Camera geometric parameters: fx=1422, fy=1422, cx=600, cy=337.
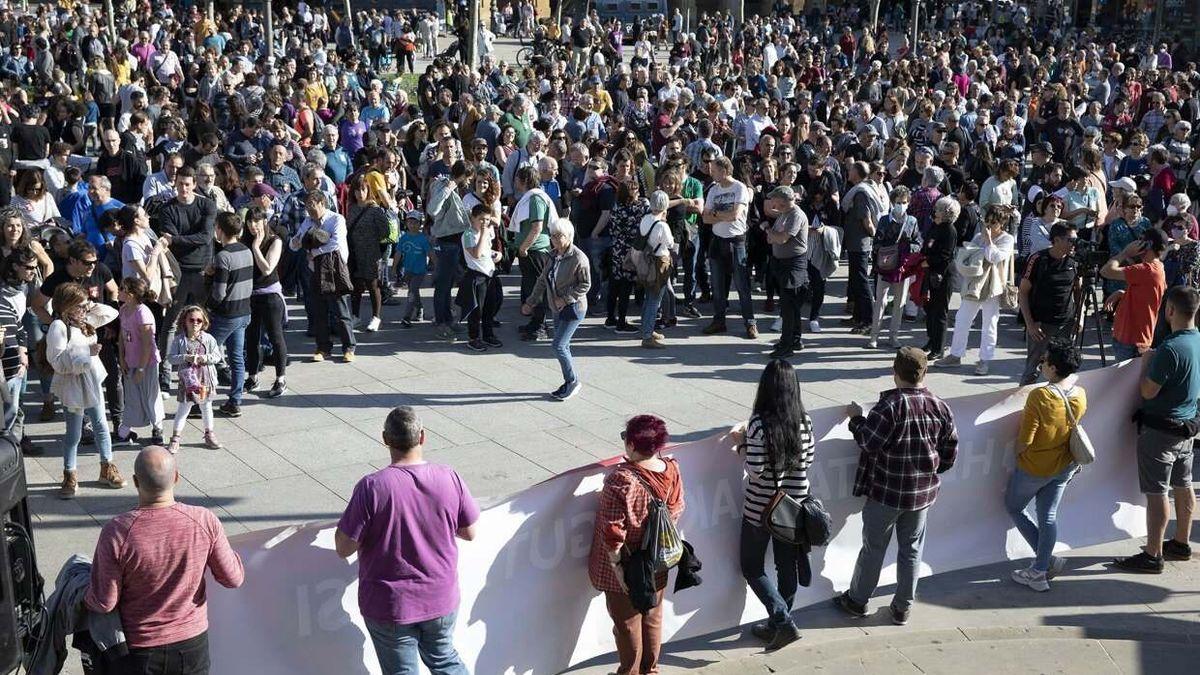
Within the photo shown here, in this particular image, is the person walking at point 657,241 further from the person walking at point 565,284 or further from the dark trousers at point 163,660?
the dark trousers at point 163,660

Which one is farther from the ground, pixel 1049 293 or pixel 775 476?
pixel 1049 293

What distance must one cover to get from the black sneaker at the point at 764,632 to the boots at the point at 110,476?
14.1 feet

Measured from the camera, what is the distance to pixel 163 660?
5496mm

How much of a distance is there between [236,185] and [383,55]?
22.9 meters

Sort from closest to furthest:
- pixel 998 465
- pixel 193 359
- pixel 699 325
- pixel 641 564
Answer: pixel 641 564 → pixel 998 465 → pixel 193 359 → pixel 699 325

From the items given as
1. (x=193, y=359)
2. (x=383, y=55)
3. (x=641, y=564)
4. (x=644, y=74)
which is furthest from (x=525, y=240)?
(x=383, y=55)

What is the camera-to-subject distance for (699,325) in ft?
45.2

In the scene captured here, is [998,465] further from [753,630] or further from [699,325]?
[699,325]

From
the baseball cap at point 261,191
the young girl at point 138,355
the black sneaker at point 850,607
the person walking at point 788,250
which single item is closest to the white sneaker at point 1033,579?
the black sneaker at point 850,607

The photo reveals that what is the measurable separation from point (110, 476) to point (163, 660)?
12.8ft

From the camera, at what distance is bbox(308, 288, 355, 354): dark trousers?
11.9m

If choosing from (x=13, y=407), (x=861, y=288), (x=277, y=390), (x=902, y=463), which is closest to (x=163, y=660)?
(x=902, y=463)

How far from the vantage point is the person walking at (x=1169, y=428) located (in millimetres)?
7887

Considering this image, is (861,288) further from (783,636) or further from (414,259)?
(783,636)
